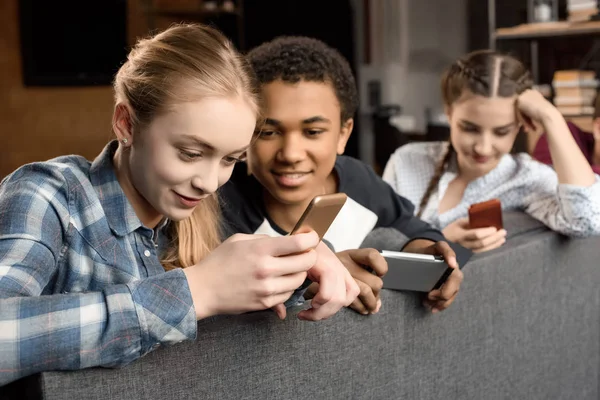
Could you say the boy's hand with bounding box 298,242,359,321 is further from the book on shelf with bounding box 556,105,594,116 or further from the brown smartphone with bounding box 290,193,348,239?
the book on shelf with bounding box 556,105,594,116

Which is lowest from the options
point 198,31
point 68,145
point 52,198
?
point 68,145

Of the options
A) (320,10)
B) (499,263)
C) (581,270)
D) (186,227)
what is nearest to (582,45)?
(320,10)

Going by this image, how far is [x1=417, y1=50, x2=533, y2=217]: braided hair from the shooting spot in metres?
1.88

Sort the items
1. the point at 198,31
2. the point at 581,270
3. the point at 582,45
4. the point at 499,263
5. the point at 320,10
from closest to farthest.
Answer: the point at 198,31 → the point at 499,263 → the point at 581,270 → the point at 582,45 → the point at 320,10

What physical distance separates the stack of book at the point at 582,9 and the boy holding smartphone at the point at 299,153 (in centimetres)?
298

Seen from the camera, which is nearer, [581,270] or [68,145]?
[581,270]

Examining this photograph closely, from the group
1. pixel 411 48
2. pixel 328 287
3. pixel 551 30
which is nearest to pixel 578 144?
pixel 328 287

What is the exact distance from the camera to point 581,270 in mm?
1706

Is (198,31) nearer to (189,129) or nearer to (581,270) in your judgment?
(189,129)

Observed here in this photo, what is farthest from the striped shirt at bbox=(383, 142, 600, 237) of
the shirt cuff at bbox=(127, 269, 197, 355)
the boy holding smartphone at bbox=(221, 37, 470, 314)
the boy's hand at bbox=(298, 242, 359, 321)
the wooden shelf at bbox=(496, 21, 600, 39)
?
the wooden shelf at bbox=(496, 21, 600, 39)

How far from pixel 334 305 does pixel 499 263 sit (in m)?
0.56

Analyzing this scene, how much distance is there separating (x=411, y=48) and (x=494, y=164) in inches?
133

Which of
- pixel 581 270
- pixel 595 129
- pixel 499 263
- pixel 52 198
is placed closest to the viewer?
pixel 52 198

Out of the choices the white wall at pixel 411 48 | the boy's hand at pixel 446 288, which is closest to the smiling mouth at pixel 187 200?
the boy's hand at pixel 446 288
